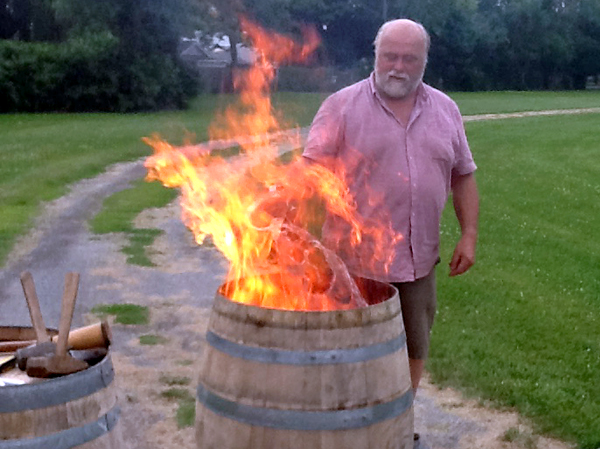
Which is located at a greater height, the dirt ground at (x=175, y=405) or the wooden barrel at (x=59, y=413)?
the wooden barrel at (x=59, y=413)

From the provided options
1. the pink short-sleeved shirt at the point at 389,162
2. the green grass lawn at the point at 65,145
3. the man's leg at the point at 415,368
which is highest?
the pink short-sleeved shirt at the point at 389,162

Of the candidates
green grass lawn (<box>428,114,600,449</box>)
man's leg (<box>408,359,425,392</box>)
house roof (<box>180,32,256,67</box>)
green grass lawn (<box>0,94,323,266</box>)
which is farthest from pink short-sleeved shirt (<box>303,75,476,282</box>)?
house roof (<box>180,32,256,67</box>)

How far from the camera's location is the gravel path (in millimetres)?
5156

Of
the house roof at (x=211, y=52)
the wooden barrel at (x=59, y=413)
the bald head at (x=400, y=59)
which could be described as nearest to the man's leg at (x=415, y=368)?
the bald head at (x=400, y=59)

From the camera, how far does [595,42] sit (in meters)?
68.3

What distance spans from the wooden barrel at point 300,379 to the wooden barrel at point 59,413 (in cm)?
46

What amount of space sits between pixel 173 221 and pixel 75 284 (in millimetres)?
8964

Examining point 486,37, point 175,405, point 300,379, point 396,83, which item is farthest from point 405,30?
point 486,37

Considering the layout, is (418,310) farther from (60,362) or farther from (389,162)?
(60,362)

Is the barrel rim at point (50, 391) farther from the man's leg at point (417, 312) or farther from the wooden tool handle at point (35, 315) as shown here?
the man's leg at point (417, 312)

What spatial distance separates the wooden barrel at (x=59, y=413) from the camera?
2.76 m

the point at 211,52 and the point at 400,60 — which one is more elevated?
the point at 400,60

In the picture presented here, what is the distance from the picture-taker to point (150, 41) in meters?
35.6

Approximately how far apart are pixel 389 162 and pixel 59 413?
1921 millimetres
